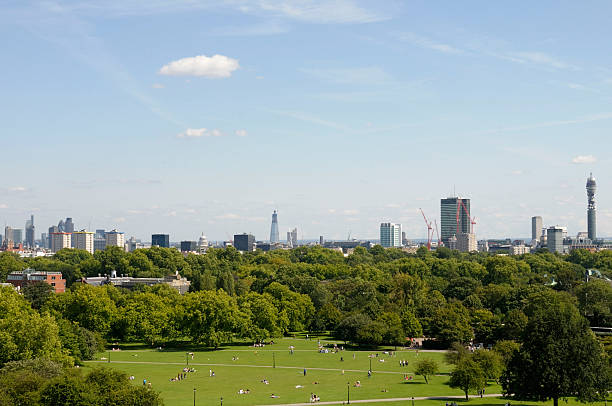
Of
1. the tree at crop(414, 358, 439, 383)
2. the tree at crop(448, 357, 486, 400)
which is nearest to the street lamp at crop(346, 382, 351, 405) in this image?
the tree at crop(414, 358, 439, 383)

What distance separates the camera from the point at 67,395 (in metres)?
47.9

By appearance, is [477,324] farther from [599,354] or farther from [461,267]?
[461,267]

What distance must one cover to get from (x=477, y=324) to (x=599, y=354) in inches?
1439

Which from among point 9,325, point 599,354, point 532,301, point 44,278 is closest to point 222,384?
point 9,325

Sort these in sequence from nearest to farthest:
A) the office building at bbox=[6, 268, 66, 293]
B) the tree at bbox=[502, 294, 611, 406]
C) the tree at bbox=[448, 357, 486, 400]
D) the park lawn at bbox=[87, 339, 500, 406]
Answer: 1. the tree at bbox=[502, 294, 611, 406]
2. the tree at bbox=[448, 357, 486, 400]
3. the park lawn at bbox=[87, 339, 500, 406]
4. the office building at bbox=[6, 268, 66, 293]

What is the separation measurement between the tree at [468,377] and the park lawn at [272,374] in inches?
108

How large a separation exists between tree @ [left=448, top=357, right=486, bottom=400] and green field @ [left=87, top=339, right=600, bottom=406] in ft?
4.25

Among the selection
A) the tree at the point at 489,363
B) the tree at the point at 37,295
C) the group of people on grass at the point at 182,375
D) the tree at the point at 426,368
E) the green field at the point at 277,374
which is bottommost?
the green field at the point at 277,374

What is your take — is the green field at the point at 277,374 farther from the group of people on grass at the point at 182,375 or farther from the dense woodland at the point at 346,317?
the dense woodland at the point at 346,317

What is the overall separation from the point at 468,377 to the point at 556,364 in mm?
8131

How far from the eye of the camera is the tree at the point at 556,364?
188ft

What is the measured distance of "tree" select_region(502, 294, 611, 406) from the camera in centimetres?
5719

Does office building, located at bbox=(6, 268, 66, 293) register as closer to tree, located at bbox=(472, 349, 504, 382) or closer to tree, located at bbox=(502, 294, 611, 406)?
tree, located at bbox=(472, 349, 504, 382)

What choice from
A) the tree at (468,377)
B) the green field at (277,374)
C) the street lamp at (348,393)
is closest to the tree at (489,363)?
the green field at (277,374)
